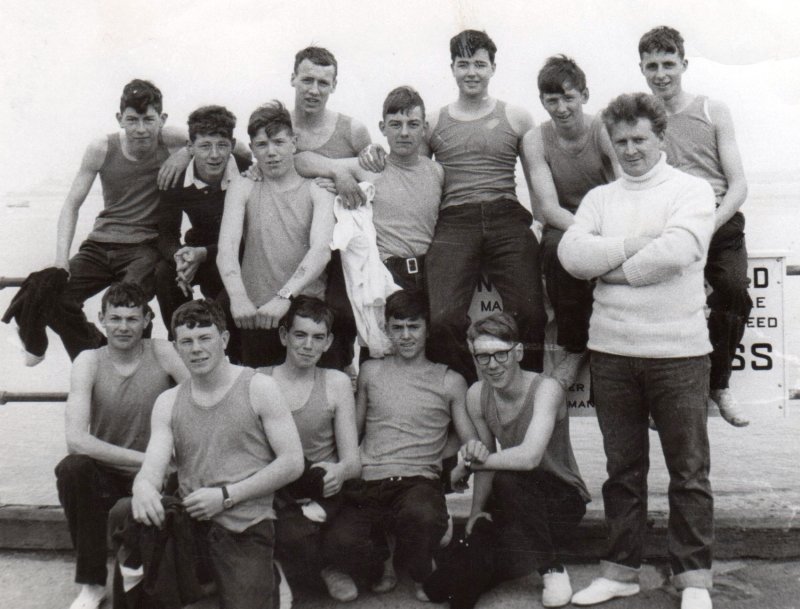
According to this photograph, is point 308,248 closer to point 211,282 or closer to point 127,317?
point 211,282

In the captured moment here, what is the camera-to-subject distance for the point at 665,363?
332 centimetres

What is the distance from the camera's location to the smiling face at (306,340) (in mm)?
3691

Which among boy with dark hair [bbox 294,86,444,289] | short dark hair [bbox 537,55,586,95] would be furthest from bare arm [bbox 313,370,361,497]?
short dark hair [bbox 537,55,586,95]

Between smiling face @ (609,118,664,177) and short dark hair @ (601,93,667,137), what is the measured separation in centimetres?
2

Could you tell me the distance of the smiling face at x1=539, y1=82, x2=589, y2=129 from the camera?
3.94 meters

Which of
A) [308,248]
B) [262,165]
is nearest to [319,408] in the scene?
[308,248]

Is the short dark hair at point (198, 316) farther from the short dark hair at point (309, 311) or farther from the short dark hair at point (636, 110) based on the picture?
the short dark hair at point (636, 110)

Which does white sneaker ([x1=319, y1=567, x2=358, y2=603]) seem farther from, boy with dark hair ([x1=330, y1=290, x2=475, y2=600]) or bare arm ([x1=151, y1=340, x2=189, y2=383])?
bare arm ([x1=151, y1=340, x2=189, y2=383])

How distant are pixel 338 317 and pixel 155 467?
1.10 metres

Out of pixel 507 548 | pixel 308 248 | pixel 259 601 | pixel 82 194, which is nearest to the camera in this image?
pixel 259 601

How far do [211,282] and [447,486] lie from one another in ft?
4.88

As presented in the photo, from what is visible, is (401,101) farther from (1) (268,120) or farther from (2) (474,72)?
(1) (268,120)

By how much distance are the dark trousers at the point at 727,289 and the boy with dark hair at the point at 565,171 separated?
57 cm

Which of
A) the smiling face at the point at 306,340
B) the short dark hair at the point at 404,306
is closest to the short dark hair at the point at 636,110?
the short dark hair at the point at 404,306
